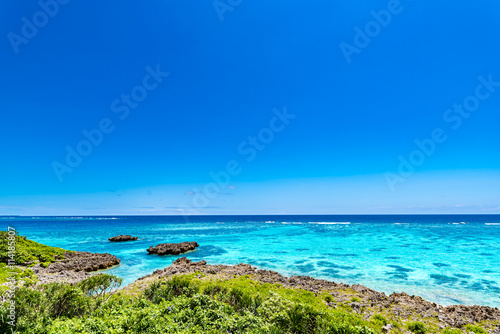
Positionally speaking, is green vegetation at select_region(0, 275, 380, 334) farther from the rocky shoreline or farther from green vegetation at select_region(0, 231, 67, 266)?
green vegetation at select_region(0, 231, 67, 266)

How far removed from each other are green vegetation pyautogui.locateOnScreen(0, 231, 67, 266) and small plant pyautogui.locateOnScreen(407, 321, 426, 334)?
104 feet

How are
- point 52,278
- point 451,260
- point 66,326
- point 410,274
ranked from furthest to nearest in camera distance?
point 451,260
point 410,274
point 52,278
point 66,326

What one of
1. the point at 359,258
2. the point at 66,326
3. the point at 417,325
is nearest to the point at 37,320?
the point at 66,326

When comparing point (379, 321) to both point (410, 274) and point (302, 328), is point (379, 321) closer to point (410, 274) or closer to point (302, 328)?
point (302, 328)

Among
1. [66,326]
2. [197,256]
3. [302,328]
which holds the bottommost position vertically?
[197,256]

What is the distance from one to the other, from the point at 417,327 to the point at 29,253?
115ft

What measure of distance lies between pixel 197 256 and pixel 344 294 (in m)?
23.5

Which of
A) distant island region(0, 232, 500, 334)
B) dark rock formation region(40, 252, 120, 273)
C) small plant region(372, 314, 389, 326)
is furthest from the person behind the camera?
dark rock formation region(40, 252, 120, 273)

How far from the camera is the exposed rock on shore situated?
19.9 meters

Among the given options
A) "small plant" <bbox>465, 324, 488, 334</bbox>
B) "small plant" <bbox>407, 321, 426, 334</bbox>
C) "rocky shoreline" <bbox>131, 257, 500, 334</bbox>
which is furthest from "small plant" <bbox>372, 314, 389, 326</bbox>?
"small plant" <bbox>465, 324, 488, 334</bbox>

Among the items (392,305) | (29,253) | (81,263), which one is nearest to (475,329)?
(392,305)

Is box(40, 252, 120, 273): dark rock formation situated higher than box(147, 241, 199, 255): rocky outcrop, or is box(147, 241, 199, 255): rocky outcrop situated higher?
box(40, 252, 120, 273): dark rock formation

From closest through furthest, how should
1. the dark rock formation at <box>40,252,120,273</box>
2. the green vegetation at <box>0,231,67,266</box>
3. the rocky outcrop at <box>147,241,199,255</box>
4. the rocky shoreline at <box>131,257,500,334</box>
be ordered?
the rocky shoreline at <box>131,257,500,334</box>
the green vegetation at <box>0,231,67,266</box>
the dark rock formation at <box>40,252,120,273</box>
the rocky outcrop at <box>147,241,199,255</box>

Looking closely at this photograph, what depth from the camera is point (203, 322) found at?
7750 mm
